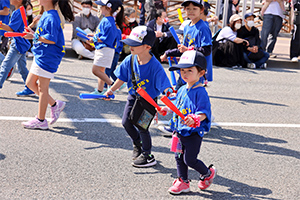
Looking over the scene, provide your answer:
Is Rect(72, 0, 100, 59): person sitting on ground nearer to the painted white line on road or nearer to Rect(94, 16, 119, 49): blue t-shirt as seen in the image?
Rect(94, 16, 119, 49): blue t-shirt

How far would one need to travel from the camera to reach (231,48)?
437 inches

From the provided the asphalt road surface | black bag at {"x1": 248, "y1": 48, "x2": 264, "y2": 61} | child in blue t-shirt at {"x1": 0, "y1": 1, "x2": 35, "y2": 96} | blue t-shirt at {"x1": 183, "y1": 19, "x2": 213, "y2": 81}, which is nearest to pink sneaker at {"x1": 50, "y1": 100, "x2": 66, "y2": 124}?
the asphalt road surface

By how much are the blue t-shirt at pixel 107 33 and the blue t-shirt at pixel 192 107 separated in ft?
11.3

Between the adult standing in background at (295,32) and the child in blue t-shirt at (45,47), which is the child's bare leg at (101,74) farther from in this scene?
the adult standing in background at (295,32)

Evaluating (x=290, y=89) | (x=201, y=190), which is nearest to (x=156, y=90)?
(x=201, y=190)

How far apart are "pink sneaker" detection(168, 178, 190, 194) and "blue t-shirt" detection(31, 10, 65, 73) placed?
8.09 feet

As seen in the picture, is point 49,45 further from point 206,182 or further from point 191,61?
point 206,182

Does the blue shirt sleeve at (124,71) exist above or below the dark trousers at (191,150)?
above

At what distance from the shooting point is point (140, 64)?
4.62 metres

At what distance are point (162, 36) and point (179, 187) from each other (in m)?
→ 7.51

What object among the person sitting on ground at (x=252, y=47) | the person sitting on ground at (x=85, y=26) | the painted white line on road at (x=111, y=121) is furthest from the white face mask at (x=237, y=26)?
the painted white line on road at (x=111, y=121)

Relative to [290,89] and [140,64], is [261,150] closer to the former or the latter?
[140,64]

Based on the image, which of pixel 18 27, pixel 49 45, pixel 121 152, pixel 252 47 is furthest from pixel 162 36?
pixel 121 152

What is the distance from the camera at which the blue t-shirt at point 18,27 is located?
21.9 feet
